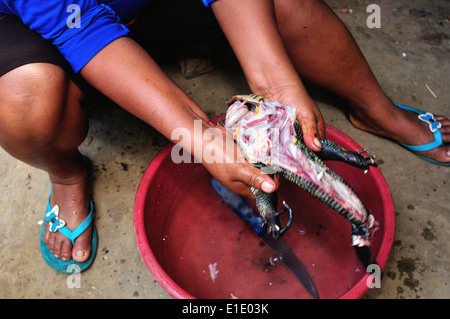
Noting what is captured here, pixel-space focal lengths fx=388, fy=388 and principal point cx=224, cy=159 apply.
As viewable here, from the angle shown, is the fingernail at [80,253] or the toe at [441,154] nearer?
the fingernail at [80,253]

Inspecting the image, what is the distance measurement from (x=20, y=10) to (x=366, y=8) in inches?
91.3

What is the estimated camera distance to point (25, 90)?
139 cm

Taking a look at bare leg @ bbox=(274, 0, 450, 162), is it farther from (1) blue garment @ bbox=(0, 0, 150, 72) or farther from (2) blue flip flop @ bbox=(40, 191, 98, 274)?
(2) blue flip flop @ bbox=(40, 191, 98, 274)

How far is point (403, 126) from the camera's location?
6.81ft

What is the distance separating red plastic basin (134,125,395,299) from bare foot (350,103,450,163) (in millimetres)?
438

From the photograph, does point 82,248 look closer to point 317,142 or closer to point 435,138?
point 317,142

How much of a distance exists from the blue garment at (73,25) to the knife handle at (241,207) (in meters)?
0.86

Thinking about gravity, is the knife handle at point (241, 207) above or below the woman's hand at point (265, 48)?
below

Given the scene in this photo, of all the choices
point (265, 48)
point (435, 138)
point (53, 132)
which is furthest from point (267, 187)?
point (435, 138)

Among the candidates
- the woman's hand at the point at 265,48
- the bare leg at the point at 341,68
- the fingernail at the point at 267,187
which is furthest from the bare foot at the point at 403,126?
the fingernail at the point at 267,187

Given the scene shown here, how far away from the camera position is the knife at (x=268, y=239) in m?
1.77

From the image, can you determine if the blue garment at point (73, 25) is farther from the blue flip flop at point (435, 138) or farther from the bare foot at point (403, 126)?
the blue flip flop at point (435, 138)

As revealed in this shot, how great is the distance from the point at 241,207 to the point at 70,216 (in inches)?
32.9
